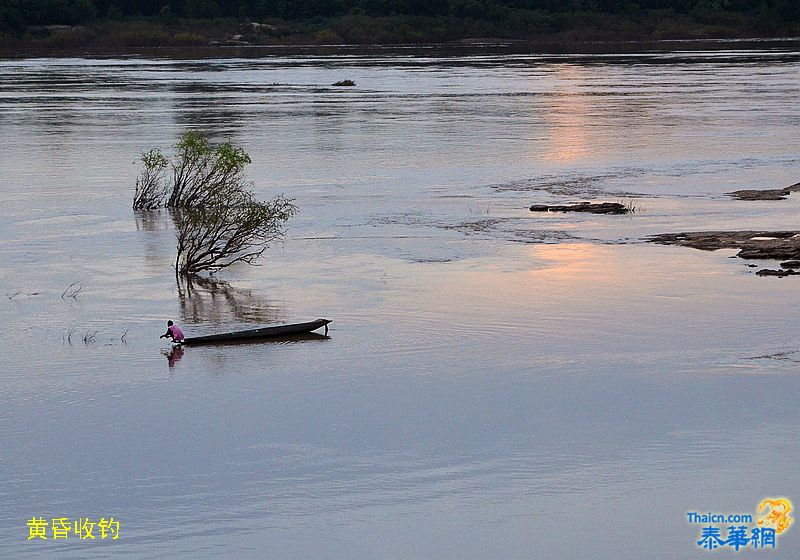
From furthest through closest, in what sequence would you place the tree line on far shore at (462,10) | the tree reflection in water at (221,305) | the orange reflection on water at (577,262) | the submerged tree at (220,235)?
the tree line on far shore at (462,10) < the submerged tree at (220,235) < the orange reflection on water at (577,262) < the tree reflection in water at (221,305)

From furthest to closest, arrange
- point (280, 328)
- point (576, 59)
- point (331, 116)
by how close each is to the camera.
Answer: point (576, 59) < point (331, 116) < point (280, 328)

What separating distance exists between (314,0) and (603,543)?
127 metres

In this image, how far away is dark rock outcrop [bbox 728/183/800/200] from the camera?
1239 inches

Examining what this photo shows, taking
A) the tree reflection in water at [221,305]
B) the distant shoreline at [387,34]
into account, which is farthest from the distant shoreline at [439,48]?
the tree reflection in water at [221,305]

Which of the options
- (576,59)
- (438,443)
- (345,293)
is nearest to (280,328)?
(345,293)

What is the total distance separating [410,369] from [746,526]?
5912mm

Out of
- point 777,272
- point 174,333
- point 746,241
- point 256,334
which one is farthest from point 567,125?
point 174,333

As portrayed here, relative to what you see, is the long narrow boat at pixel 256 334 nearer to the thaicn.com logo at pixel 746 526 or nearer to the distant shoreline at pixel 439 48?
the thaicn.com logo at pixel 746 526

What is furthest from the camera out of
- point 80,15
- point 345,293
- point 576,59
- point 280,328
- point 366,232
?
point 80,15

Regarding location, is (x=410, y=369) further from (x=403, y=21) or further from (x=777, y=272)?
(x=403, y=21)

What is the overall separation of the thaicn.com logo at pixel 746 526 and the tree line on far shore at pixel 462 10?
120502 millimetres

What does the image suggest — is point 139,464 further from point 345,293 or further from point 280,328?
point 345,293

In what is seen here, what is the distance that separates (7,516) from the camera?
14750 millimetres

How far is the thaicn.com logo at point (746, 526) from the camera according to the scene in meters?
14.1
